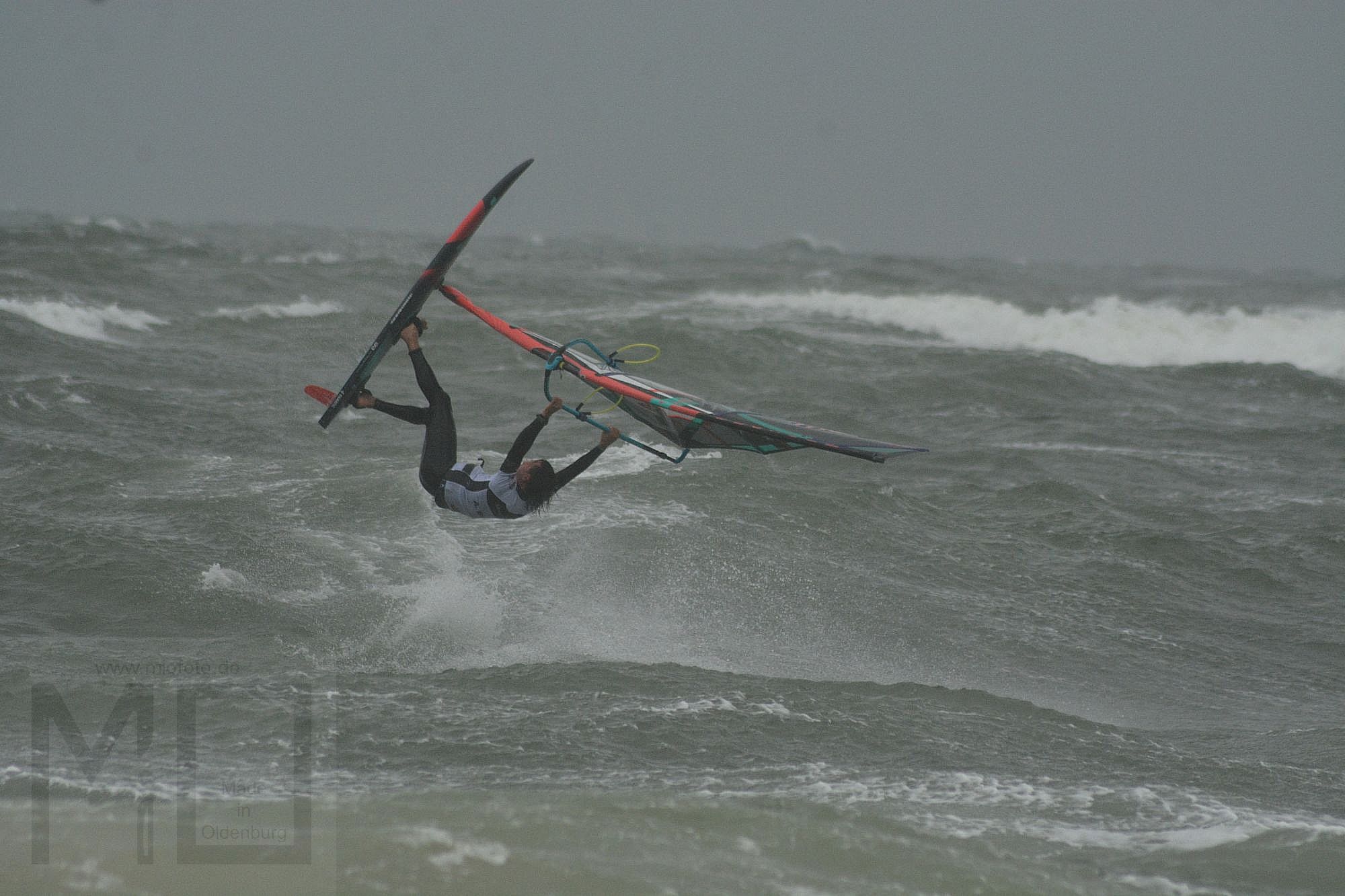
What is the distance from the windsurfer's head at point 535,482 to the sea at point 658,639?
0.97m

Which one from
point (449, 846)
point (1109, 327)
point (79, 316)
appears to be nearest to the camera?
point (449, 846)

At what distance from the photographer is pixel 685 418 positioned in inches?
249

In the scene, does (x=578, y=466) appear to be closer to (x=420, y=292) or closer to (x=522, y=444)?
(x=522, y=444)

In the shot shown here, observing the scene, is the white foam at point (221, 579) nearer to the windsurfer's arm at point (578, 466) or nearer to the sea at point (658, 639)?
the sea at point (658, 639)

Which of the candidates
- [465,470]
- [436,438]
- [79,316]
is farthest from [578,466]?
[79,316]

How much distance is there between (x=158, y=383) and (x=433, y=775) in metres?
9.61

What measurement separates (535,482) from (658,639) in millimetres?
1805

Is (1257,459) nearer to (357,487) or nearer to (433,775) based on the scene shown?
(357,487)

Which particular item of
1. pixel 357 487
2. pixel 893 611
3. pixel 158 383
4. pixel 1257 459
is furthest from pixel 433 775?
pixel 1257 459

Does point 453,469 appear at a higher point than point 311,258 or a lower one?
lower

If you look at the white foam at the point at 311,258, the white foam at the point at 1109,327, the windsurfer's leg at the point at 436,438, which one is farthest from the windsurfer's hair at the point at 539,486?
the white foam at the point at 311,258

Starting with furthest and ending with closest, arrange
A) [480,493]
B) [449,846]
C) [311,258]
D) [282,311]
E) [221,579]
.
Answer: [311,258], [282,311], [221,579], [480,493], [449,846]

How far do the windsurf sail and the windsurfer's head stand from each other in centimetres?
31

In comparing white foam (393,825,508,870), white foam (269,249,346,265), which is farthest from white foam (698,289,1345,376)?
white foam (393,825,508,870)
